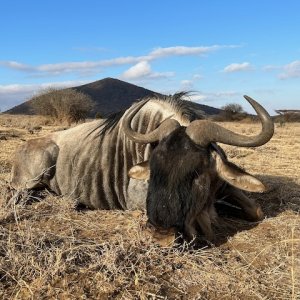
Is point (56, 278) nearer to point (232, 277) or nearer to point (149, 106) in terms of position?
point (232, 277)

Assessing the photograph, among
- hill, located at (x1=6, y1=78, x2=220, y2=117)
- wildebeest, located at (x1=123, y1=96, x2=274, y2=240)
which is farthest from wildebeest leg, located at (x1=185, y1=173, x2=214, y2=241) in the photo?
hill, located at (x1=6, y1=78, x2=220, y2=117)

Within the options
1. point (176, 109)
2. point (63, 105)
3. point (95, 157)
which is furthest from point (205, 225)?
point (63, 105)

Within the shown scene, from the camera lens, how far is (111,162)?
5.82 m

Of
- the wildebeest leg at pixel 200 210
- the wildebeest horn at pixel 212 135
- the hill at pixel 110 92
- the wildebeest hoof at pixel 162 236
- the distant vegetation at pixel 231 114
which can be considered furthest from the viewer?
the hill at pixel 110 92

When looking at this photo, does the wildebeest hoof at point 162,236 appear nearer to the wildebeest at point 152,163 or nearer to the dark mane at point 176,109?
the wildebeest at point 152,163

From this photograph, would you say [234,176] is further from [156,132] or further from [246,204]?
[246,204]

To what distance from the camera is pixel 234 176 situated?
4.32 meters

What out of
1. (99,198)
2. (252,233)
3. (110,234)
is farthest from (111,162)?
(252,233)

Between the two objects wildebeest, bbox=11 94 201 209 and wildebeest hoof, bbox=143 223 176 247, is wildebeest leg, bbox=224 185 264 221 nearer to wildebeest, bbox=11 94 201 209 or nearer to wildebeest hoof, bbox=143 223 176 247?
wildebeest, bbox=11 94 201 209

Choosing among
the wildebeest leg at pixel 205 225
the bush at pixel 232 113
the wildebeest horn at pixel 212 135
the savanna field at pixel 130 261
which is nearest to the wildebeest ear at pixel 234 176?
the wildebeest horn at pixel 212 135

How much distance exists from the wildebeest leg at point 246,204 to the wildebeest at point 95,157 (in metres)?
0.96

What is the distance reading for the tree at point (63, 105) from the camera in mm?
30562

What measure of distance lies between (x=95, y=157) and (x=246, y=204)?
6.53 ft

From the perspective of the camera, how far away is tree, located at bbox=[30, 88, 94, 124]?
1203 inches
